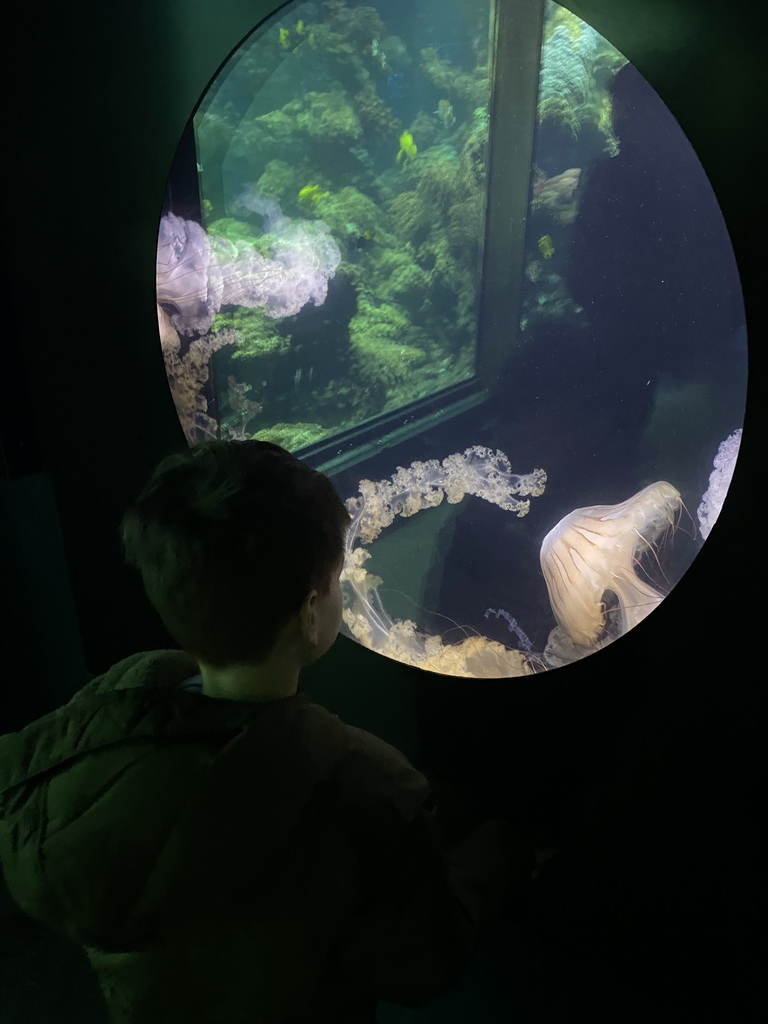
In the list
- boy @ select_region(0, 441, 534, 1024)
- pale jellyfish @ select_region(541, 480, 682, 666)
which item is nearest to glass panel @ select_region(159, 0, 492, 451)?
pale jellyfish @ select_region(541, 480, 682, 666)

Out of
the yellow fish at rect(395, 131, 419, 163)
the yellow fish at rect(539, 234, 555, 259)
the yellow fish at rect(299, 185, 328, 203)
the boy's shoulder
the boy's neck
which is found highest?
the yellow fish at rect(395, 131, 419, 163)

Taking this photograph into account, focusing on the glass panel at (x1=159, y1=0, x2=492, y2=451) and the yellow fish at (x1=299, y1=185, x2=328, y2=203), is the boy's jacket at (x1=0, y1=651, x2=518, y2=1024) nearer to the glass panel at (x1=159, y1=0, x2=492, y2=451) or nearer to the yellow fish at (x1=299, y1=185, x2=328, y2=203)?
the glass panel at (x1=159, y1=0, x2=492, y2=451)

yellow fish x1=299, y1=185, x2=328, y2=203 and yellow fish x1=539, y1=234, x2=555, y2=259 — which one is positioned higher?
yellow fish x1=299, y1=185, x2=328, y2=203

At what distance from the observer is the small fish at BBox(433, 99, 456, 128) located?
1.09 metres

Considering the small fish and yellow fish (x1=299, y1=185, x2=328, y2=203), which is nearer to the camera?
the small fish

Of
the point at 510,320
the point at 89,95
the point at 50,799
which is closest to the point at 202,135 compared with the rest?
the point at 89,95

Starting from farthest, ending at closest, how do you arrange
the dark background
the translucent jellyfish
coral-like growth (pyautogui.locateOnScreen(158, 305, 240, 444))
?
1. coral-like growth (pyautogui.locateOnScreen(158, 305, 240, 444))
2. the translucent jellyfish
3. the dark background

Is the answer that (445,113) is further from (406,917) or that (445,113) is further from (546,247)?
(406,917)

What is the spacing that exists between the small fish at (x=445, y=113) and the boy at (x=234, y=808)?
58cm

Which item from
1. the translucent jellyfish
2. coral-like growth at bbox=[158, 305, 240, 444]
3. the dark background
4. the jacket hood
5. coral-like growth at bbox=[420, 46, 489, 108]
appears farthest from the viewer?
coral-like growth at bbox=[158, 305, 240, 444]

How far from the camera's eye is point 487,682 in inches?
52.8

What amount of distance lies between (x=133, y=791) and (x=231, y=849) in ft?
0.39

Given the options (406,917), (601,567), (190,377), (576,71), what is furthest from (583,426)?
(190,377)

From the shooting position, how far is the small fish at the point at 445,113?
1.09 m
